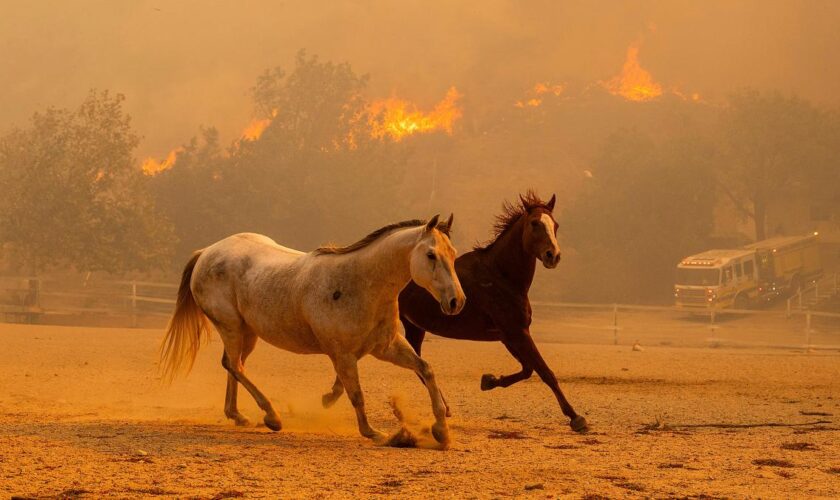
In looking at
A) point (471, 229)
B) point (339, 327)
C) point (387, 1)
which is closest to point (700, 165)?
point (471, 229)

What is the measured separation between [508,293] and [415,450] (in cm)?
239

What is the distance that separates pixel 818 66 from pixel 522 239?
104m

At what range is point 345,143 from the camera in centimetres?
5519

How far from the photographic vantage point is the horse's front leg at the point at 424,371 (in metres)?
9.00

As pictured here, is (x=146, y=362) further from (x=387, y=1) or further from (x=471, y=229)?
(x=387, y=1)

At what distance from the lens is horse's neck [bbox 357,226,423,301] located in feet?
29.7

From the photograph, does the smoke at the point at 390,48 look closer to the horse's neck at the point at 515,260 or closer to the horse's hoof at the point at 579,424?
the horse's neck at the point at 515,260

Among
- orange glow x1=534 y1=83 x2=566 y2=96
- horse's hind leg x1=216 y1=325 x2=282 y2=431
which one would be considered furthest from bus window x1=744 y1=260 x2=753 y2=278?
orange glow x1=534 y1=83 x2=566 y2=96

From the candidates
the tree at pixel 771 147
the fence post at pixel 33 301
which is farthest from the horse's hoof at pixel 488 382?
the tree at pixel 771 147

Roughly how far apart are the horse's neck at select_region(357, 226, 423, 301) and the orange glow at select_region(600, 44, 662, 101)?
10613 cm

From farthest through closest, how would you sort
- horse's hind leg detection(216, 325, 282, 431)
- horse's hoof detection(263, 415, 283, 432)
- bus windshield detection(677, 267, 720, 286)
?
bus windshield detection(677, 267, 720, 286) → horse's hind leg detection(216, 325, 282, 431) → horse's hoof detection(263, 415, 283, 432)

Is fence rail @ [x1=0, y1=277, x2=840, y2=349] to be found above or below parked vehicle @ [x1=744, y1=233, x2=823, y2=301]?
below

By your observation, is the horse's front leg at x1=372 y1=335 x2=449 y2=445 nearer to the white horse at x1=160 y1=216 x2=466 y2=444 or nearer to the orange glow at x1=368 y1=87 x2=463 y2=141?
the white horse at x1=160 y1=216 x2=466 y2=444

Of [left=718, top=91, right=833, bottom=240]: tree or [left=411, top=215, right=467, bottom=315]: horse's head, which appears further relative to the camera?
[left=718, top=91, right=833, bottom=240]: tree
